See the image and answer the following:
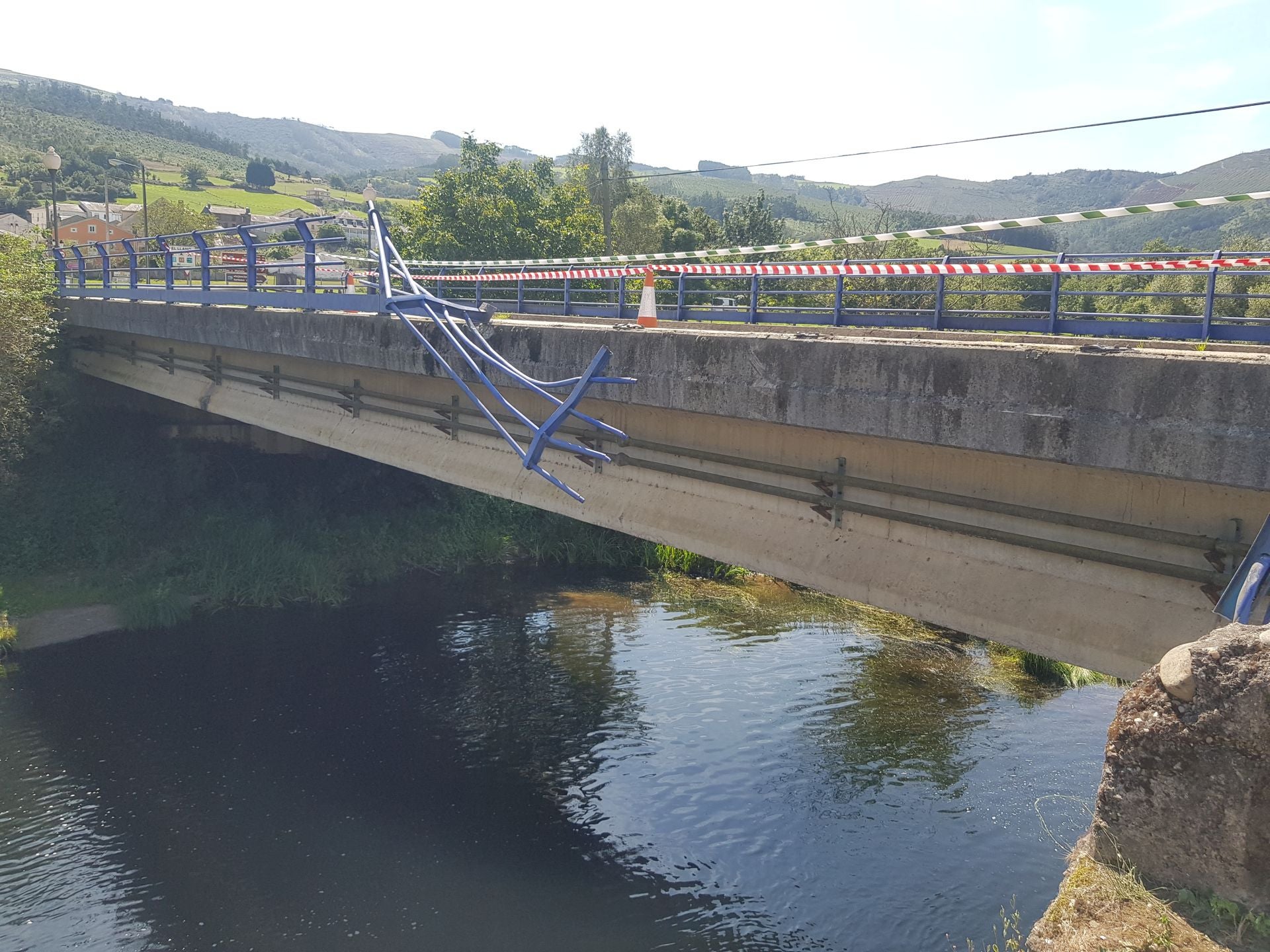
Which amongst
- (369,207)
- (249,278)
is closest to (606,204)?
(249,278)

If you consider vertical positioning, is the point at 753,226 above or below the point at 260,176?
below

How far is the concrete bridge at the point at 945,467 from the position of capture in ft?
17.2

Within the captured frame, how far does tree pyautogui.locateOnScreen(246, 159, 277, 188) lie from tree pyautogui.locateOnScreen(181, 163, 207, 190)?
8190 mm

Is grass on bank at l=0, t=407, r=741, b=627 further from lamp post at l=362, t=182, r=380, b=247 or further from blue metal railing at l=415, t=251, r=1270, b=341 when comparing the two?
lamp post at l=362, t=182, r=380, b=247

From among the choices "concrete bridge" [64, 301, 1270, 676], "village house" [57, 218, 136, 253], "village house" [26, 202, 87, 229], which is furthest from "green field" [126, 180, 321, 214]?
"concrete bridge" [64, 301, 1270, 676]

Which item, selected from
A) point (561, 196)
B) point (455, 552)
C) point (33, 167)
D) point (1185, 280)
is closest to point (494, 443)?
point (455, 552)

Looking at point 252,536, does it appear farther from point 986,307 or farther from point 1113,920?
point 1113,920

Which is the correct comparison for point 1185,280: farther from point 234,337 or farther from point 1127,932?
point 1127,932

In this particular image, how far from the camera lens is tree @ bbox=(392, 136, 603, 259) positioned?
108 feet

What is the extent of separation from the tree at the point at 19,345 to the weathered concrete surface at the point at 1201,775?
65.5 feet

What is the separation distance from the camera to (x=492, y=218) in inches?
1289

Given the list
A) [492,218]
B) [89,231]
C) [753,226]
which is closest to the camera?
[492,218]

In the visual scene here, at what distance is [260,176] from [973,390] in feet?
486

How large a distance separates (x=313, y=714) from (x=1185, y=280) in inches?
1006
